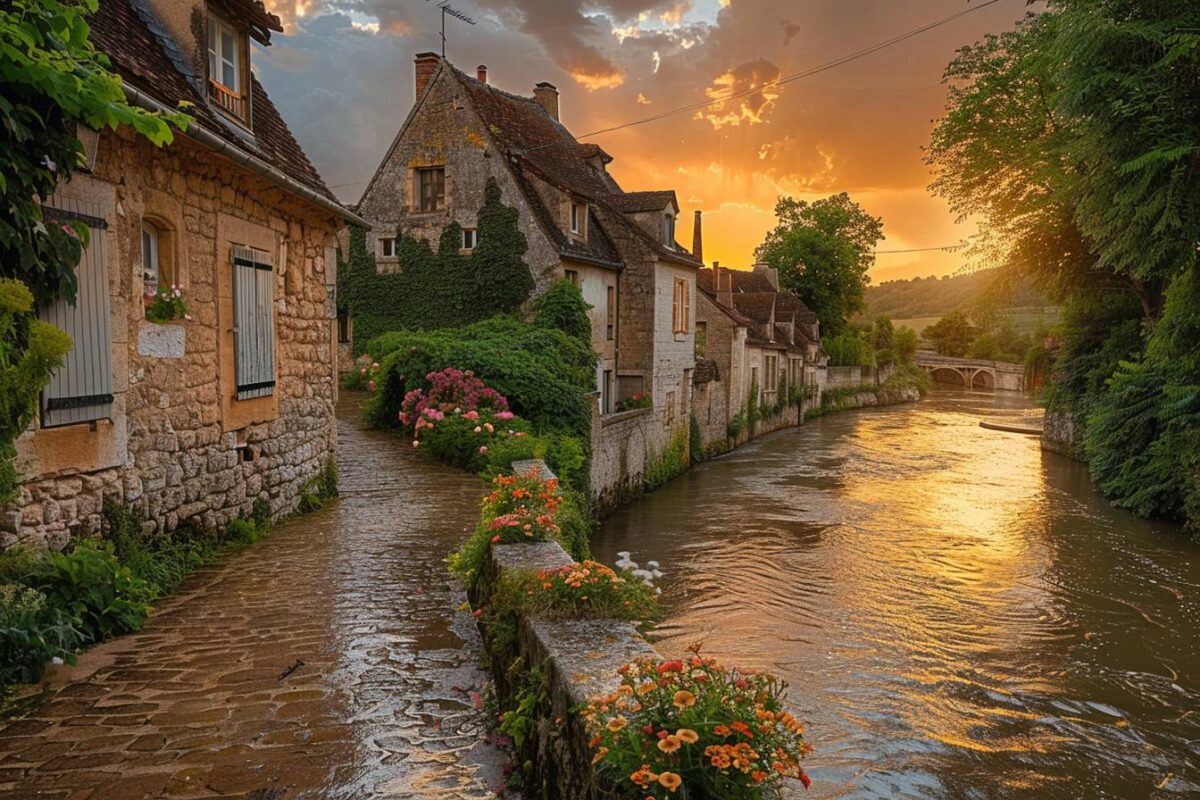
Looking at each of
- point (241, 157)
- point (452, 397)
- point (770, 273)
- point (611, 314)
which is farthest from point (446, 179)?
point (770, 273)

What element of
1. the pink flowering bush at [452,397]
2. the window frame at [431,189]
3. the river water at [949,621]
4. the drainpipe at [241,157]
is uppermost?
the window frame at [431,189]

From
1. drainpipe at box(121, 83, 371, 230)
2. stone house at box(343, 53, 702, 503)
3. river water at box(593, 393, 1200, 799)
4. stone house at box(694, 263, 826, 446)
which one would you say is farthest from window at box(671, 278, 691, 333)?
drainpipe at box(121, 83, 371, 230)

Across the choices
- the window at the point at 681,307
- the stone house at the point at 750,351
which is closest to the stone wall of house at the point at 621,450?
the window at the point at 681,307

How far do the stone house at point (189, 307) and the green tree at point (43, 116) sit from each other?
47.3 inches

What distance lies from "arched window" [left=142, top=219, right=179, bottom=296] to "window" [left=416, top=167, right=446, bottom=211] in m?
15.3

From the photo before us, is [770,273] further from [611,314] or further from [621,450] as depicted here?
[621,450]

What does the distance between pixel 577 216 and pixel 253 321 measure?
14.9m

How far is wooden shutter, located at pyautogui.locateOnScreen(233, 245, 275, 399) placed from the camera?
8.04m

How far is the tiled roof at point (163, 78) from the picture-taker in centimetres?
647

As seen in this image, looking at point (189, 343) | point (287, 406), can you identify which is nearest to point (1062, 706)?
point (287, 406)

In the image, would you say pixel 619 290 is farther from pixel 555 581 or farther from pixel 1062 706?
A: pixel 555 581

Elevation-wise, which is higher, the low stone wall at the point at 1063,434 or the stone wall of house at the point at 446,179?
the stone wall of house at the point at 446,179

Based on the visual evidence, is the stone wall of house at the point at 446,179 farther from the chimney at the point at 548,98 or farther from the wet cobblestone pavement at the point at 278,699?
the wet cobblestone pavement at the point at 278,699

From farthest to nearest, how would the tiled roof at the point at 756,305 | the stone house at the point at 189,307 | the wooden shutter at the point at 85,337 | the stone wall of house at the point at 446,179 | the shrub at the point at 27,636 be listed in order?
the tiled roof at the point at 756,305, the stone wall of house at the point at 446,179, the stone house at the point at 189,307, the wooden shutter at the point at 85,337, the shrub at the point at 27,636
